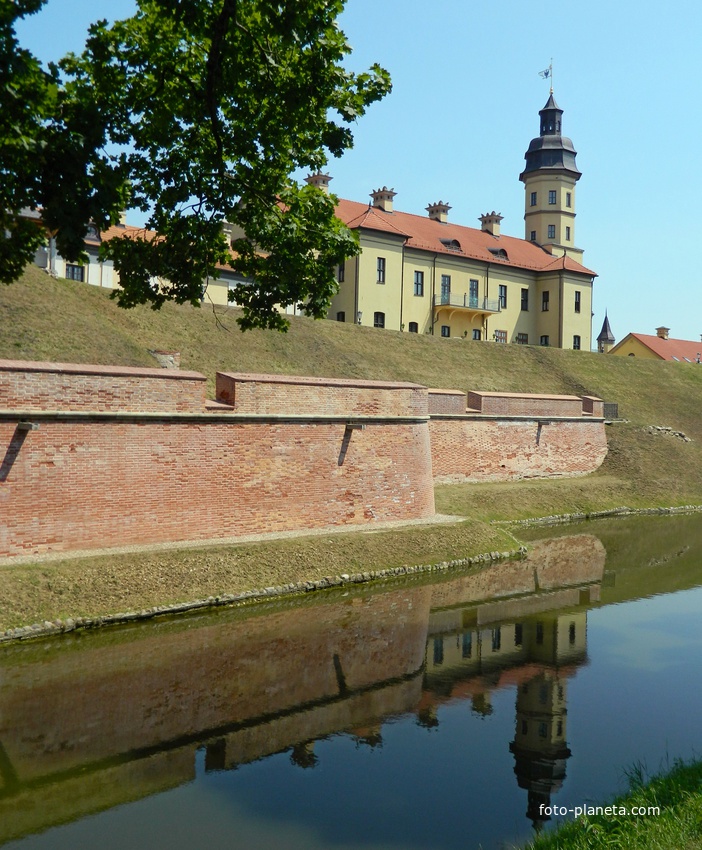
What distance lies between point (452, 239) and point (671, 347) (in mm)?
27472

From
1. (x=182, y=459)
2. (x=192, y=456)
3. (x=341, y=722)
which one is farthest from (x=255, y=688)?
(x=192, y=456)

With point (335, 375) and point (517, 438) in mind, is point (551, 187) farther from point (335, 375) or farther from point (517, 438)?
point (517, 438)

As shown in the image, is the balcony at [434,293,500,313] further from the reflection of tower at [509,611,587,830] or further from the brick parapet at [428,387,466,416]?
the reflection of tower at [509,611,587,830]

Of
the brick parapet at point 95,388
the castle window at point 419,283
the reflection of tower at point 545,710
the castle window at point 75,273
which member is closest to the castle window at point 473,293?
the castle window at point 419,283

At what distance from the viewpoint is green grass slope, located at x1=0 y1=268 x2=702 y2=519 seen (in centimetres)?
2516

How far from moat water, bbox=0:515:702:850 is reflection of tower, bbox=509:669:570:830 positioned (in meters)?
0.03

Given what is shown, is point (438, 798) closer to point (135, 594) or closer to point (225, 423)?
point (135, 594)

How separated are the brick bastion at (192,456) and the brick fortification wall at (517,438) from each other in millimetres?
6959

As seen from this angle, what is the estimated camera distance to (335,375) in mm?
33344

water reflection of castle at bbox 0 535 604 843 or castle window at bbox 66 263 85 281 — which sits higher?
castle window at bbox 66 263 85 281

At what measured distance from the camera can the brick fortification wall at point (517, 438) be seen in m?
27.3

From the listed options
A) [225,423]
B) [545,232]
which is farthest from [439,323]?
[225,423]

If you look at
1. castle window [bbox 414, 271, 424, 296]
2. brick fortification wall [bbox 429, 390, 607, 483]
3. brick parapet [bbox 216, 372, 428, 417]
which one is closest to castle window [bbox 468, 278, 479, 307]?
castle window [bbox 414, 271, 424, 296]

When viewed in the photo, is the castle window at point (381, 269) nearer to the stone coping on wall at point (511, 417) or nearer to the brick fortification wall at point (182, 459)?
the stone coping on wall at point (511, 417)
